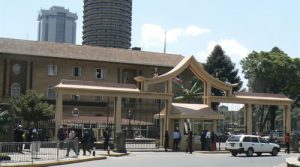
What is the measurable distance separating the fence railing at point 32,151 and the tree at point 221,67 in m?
52.1

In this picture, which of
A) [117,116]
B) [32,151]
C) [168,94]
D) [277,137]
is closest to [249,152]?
[168,94]

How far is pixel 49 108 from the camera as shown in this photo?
192 ft

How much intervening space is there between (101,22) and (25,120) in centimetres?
9658

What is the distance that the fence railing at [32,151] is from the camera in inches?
915

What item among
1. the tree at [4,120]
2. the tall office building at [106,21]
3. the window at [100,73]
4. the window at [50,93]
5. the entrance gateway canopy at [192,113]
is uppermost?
the tall office building at [106,21]

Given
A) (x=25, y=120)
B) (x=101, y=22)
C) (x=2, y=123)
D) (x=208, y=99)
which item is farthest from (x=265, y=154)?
(x=101, y=22)

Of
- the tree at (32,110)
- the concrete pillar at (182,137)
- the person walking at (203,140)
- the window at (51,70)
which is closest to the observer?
the person walking at (203,140)

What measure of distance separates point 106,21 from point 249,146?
4809 inches

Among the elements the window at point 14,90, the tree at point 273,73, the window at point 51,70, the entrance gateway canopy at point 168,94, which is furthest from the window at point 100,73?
the entrance gateway canopy at point 168,94

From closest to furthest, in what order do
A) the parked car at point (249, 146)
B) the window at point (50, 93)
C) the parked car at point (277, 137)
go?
the parked car at point (249, 146), the parked car at point (277, 137), the window at point (50, 93)

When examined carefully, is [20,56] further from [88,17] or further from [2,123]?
[88,17]

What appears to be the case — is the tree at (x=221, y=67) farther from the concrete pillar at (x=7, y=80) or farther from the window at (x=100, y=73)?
the concrete pillar at (x=7, y=80)

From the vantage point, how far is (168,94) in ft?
140

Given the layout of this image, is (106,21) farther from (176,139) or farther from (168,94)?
(176,139)
